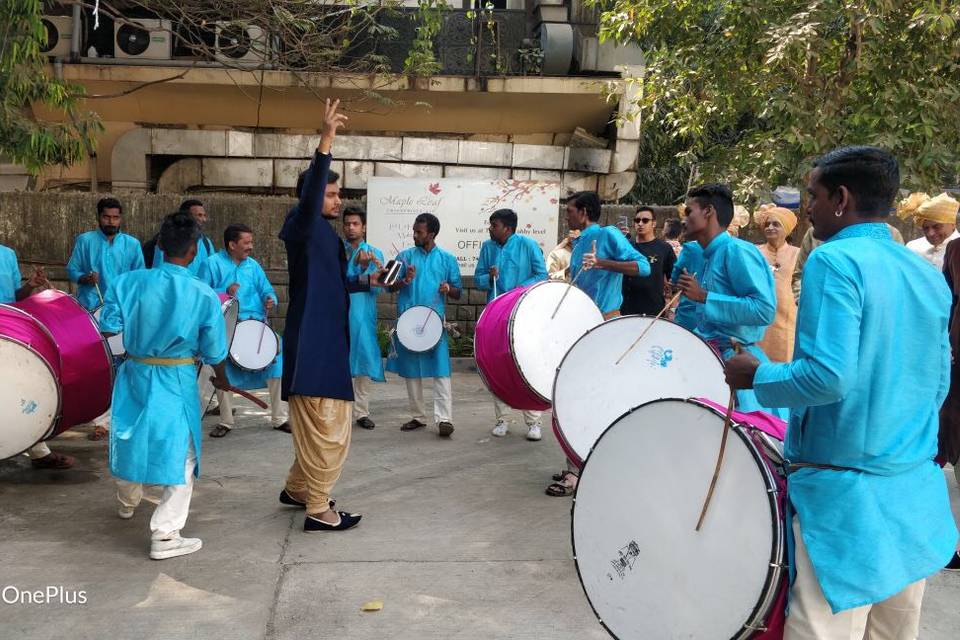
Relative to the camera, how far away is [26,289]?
5676 millimetres

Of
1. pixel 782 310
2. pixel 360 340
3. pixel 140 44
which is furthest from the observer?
pixel 140 44

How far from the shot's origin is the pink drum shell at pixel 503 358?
219 inches

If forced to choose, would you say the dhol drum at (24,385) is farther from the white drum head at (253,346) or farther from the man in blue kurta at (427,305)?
the man in blue kurta at (427,305)

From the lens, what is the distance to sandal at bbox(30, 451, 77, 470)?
5914mm

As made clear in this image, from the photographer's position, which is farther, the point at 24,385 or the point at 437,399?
the point at 437,399

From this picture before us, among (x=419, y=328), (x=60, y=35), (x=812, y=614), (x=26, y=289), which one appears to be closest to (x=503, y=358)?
(x=419, y=328)

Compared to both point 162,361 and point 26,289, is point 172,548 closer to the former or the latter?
point 162,361

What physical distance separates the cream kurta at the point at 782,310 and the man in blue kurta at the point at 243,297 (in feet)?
11.3

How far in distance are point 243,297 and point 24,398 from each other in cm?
235

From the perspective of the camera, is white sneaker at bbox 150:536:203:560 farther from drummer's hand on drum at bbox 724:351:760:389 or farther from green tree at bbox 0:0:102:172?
green tree at bbox 0:0:102:172

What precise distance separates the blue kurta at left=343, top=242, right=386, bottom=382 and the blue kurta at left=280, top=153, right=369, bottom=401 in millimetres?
2528

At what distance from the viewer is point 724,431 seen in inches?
95.6

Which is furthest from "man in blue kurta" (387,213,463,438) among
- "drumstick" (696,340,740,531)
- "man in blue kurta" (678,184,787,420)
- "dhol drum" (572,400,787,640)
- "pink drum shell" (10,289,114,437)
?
"drumstick" (696,340,740,531)

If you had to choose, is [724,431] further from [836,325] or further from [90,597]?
[90,597]
